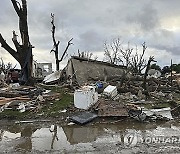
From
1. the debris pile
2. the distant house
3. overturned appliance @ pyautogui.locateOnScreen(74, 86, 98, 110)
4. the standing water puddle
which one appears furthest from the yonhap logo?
the distant house

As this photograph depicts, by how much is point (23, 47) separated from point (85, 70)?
4.64 m

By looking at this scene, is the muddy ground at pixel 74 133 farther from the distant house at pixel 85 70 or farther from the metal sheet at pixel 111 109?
the distant house at pixel 85 70

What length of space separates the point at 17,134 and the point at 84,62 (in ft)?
40.7

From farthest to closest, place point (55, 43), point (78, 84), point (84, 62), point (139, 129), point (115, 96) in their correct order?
1. point (55, 43)
2. point (84, 62)
3. point (78, 84)
4. point (115, 96)
5. point (139, 129)

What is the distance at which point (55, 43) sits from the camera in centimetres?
4272

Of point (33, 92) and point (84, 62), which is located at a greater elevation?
point (84, 62)

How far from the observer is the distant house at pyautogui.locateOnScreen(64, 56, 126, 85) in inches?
826

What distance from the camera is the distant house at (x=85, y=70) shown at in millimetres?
20969

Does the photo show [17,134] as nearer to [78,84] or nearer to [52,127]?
[52,127]

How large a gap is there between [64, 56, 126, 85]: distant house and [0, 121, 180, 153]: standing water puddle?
374 inches

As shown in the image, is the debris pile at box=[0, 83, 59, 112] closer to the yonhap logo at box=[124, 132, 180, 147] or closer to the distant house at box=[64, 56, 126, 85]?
the distant house at box=[64, 56, 126, 85]

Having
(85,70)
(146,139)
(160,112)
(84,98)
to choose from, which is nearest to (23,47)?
(85,70)

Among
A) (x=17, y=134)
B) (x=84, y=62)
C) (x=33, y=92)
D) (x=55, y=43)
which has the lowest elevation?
(x=17, y=134)

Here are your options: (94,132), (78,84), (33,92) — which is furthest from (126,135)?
(78,84)
